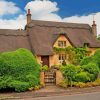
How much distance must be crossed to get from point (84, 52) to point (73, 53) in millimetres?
2049

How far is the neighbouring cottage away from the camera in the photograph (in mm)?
39969

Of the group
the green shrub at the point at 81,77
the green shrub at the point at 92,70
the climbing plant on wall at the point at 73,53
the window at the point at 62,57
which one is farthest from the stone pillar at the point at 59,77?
the window at the point at 62,57

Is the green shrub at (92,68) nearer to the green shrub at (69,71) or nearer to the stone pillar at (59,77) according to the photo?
the green shrub at (69,71)

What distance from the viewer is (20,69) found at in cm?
2452

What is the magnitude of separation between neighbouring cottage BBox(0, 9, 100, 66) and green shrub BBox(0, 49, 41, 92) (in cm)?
1376

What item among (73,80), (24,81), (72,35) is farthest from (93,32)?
(24,81)

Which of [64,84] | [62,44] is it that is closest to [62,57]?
[62,44]

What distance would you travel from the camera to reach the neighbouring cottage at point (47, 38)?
3997 centimetres

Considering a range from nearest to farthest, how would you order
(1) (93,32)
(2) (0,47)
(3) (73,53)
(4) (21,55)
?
1. (4) (21,55)
2. (2) (0,47)
3. (3) (73,53)
4. (1) (93,32)

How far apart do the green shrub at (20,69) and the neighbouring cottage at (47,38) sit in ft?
45.2

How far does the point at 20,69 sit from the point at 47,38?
61.8 ft

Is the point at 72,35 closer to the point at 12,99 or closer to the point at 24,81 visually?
the point at 24,81

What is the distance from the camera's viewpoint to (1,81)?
23656mm

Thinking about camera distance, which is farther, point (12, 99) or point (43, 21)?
point (43, 21)
